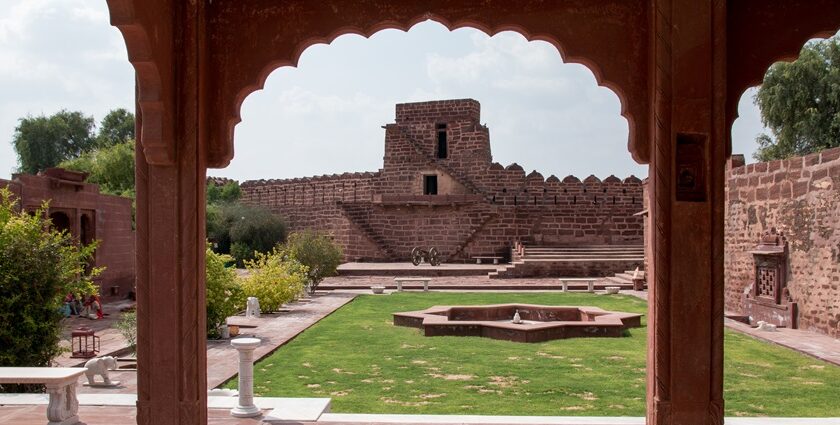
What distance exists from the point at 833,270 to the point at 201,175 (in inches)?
405

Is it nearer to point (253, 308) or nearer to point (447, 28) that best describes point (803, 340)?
point (447, 28)

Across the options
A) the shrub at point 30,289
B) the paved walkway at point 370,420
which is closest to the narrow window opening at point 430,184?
the shrub at point 30,289

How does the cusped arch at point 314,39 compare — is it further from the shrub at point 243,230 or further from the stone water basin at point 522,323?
the shrub at point 243,230

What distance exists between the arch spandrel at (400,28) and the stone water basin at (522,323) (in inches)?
307

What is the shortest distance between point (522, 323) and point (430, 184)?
2088 cm

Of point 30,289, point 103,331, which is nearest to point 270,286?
point 103,331

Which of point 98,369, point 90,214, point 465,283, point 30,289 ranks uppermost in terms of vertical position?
point 90,214

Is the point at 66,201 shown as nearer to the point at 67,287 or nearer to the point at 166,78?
the point at 67,287

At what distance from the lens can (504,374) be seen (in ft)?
29.3

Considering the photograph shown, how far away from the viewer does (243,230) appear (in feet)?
98.5

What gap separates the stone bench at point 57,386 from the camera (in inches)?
218

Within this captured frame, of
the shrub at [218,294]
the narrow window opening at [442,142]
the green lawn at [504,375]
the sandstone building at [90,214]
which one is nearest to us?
the green lawn at [504,375]

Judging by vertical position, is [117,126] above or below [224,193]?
above

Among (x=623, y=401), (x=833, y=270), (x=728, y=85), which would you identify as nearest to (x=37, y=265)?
(x=623, y=401)
